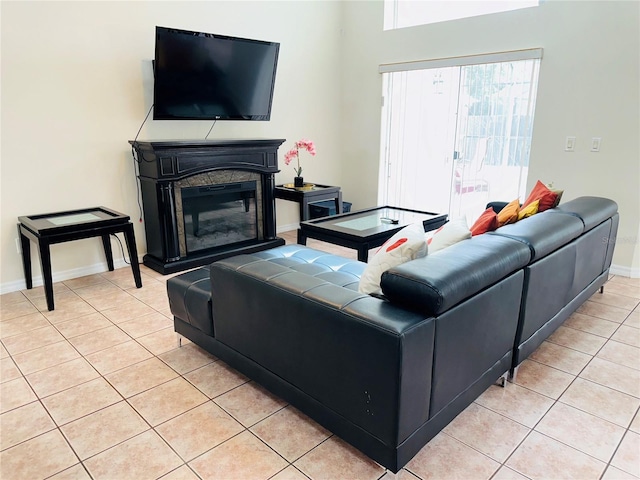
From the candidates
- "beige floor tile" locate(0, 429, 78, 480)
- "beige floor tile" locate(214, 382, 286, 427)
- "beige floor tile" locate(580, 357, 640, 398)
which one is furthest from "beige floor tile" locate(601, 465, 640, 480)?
"beige floor tile" locate(0, 429, 78, 480)

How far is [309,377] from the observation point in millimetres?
1852

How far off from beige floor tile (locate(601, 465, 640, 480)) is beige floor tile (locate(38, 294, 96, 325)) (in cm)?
313

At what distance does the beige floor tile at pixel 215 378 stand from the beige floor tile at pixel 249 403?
49 millimetres

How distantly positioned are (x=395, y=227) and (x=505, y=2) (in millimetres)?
2560

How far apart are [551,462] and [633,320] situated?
178 cm

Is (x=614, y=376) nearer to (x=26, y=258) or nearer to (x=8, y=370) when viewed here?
(x=8, y=370)

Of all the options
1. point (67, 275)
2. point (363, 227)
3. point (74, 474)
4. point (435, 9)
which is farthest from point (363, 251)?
point (435, 9)

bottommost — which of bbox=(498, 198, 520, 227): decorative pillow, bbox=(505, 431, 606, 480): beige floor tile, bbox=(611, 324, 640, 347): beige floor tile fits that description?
bbox=(505, 431, 606, 480): beige floor tile

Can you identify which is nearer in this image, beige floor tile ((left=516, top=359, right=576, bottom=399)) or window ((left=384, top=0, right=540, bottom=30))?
beige floor tile ((left=516, top=359, right=576, bottom=399))

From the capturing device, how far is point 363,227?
3445 mm

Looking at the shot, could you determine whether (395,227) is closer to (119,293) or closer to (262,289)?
(262,289)

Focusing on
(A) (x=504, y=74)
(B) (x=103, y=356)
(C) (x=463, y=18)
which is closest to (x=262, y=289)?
(B) (x=103, y=356)

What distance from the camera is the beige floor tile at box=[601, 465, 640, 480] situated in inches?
66.6

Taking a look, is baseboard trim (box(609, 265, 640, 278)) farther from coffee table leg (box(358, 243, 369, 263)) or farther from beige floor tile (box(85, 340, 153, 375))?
beige floor tile (box(85, 340, 153, 375))
